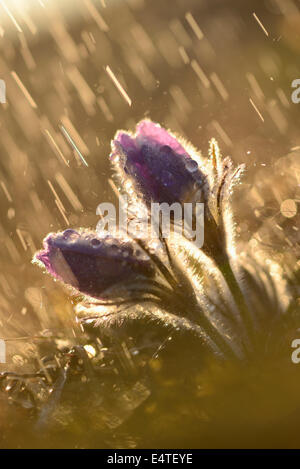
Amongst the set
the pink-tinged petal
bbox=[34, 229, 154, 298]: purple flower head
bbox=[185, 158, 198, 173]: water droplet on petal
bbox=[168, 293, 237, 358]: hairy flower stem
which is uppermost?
the pink-tinged petal

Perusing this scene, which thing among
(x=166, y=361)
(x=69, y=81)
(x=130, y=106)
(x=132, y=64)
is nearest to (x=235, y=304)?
(x=166, y=361)

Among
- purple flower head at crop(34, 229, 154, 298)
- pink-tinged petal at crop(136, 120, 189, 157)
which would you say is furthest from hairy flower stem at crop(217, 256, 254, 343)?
pink-tinged petal at crop(136, 120, 189, 157)

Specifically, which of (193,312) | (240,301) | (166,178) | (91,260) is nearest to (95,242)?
(91,260)

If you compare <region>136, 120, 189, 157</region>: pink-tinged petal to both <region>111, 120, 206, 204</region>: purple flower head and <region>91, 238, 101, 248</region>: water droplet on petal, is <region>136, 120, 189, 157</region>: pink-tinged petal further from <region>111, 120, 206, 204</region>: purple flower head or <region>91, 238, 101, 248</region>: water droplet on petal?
<region>91, 238, 101, 248</region>: water droplet on petal

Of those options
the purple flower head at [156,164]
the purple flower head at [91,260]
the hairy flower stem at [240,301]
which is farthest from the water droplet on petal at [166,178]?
the hairy flower stem at [240,301]

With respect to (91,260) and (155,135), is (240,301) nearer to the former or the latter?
(91,260)

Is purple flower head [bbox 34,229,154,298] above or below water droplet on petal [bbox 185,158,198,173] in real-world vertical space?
below

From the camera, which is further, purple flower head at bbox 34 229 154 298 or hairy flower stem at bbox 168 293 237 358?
hairy flower stem at bbox 168 293 237 358
